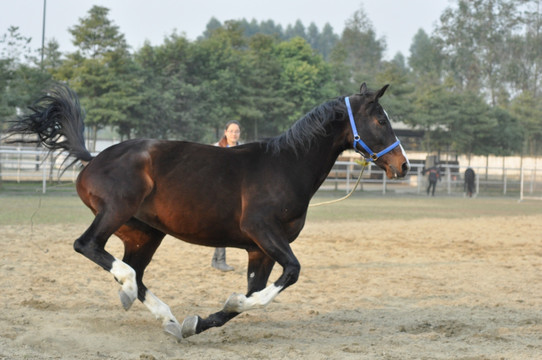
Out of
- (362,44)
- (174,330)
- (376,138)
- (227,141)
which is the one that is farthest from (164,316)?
(362,44)

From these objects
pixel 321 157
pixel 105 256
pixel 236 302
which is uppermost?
pixel 321 157

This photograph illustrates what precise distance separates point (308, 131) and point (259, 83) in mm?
38908

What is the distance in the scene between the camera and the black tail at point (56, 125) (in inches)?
230

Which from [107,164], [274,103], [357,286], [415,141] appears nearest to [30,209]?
[357,286]

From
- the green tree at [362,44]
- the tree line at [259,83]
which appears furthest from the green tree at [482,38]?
the green tree at [362,44]

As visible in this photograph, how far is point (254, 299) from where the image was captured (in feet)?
16.0

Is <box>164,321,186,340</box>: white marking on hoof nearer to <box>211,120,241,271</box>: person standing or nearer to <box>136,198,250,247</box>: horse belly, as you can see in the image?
<box>136,198,250,247</box>: horse belly

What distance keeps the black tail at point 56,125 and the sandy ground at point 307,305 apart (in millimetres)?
1535

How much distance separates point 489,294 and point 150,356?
4510 millimetres

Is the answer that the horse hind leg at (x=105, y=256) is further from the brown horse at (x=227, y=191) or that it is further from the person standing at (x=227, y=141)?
the person standing at (x=227, y=141)

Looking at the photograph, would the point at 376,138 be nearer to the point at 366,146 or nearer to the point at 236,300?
the point at 366,146

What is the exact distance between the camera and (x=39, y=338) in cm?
491

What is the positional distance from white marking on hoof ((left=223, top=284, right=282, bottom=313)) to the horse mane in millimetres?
1144

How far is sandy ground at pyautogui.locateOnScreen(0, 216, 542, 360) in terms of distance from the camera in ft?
15.9
